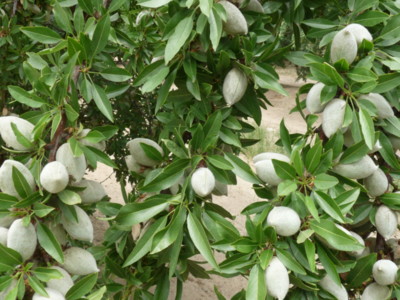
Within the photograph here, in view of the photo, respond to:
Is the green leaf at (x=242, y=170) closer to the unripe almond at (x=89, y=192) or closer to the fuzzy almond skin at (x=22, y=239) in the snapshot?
the unripe almond at (x=89, y=192)

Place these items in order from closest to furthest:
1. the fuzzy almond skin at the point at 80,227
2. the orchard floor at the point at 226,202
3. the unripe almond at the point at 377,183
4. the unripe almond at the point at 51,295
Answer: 1. the unripe almond at the point at 51,295
2. the fuzzy almond skin at the point at 80,227
3. the unripe almond at the point at 377,183
4. the orchard floor at the point at 226,202

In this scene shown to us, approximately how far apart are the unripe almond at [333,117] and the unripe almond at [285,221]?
0.16 m

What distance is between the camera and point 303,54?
95cm

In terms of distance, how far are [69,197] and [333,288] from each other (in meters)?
0.46

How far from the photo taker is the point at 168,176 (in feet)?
2.78

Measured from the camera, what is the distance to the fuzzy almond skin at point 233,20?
846mm

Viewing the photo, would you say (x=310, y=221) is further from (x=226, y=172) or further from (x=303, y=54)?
(x=303, y=54)

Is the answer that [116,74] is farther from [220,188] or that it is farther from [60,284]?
[60,284]

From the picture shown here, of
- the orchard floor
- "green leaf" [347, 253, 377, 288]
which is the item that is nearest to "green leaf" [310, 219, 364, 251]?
"green leaf" [347, 253, 377, 288]

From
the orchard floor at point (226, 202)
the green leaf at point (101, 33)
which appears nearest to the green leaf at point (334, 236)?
the orchard floor at point (226, 202)

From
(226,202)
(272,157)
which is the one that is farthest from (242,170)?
(226,202)

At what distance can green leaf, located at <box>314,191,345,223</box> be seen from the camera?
29.4 inches

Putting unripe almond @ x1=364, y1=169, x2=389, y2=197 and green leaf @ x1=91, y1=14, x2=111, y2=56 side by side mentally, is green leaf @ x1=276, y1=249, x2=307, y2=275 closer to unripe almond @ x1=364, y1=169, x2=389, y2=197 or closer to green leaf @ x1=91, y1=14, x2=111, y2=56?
unripe almond @ x1=364, y1=169, x2=389, y2=197

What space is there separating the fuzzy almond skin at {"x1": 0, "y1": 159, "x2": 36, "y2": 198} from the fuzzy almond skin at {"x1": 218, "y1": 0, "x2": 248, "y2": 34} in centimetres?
42
